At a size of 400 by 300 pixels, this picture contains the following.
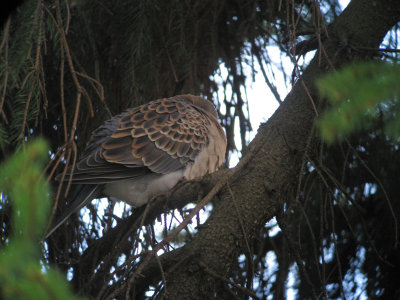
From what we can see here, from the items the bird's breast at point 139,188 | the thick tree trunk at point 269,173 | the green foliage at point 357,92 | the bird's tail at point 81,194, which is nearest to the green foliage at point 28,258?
the green foliage at point 357,92

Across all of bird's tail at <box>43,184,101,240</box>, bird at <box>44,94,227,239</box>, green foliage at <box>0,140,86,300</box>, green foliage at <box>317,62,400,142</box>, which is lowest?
green foliage at <box>0,140,86,300</box>

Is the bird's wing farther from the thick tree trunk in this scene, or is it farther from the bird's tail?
the thick tree trunk

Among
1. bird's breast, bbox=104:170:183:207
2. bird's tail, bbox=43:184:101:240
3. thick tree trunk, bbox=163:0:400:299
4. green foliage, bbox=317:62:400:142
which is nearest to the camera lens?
green foliage, bbox=317:62:400:142

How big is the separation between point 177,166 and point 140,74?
2.12ft

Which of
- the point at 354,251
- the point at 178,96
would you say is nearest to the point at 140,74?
the point at 178,96

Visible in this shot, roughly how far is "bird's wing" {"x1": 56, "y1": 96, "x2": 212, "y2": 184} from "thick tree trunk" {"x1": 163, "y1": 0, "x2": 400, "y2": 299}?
0.90 metres

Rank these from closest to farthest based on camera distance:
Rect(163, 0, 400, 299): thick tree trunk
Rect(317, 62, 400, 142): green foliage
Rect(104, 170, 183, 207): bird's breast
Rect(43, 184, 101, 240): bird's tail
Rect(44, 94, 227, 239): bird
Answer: Rect(317, 62, 400, 142): green foliage
Rect(163, 0, 400, 299): thick tree trunk
Rect(43, 184, 101, 240): bird's tail
Rect(44, 94, 227, 239): bird
Rect(104, 170, 183, 207): bird's breast

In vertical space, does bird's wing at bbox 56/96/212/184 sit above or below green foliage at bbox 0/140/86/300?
above

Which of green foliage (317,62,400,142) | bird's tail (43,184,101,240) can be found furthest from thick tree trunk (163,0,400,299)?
bird's tail (43,184,101,240)

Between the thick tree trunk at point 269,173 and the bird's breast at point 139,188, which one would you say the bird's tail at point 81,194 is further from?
the thick tree trunk at point 269,173

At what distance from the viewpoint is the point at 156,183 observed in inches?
114

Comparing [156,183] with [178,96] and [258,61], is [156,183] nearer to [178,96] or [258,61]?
[178,96]

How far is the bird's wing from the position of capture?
8.89 ft

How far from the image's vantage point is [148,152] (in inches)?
114
